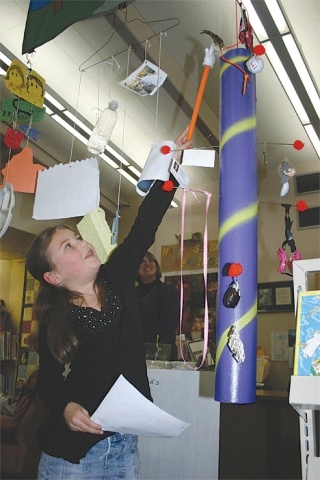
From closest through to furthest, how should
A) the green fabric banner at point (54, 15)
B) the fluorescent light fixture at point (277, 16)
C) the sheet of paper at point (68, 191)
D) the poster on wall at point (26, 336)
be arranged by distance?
the green fabric banner at point (54, 15) → the sheet of paper at point (68, 191) → the fluorescent light fixture at point (277, 16) → the poster on wall at point (26, 336)

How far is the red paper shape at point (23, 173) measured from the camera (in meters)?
1.25

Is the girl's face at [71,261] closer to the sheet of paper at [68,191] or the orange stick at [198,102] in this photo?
the sheet of paper at [68,191]

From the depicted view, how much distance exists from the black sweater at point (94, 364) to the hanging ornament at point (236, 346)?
11.3 inches

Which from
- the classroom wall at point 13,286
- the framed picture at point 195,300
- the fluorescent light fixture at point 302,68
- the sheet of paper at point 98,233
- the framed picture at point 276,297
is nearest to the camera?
the sheet of paper at point 98,233

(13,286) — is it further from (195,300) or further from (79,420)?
Result: (79,420)

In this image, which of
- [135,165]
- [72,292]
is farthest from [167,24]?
[72,292]

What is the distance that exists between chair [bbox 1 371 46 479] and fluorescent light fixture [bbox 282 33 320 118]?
2654mm

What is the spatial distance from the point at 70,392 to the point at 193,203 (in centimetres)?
363

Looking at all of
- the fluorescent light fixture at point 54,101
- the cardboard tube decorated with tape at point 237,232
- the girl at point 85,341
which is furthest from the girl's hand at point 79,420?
the fluorescent light fixture at point 54,101

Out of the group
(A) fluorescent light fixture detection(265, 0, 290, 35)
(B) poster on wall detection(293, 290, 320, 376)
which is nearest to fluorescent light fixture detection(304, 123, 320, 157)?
(A) fluorescent light fixture detection(265, 0, 290, 35)

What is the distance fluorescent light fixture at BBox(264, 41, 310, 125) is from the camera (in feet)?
8.20

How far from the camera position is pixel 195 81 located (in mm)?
2896

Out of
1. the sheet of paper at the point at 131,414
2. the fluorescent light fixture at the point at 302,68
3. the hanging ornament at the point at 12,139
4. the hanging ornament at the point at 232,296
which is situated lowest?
the sheet of paper at the point at 131,414

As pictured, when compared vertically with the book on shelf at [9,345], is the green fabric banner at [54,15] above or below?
above
